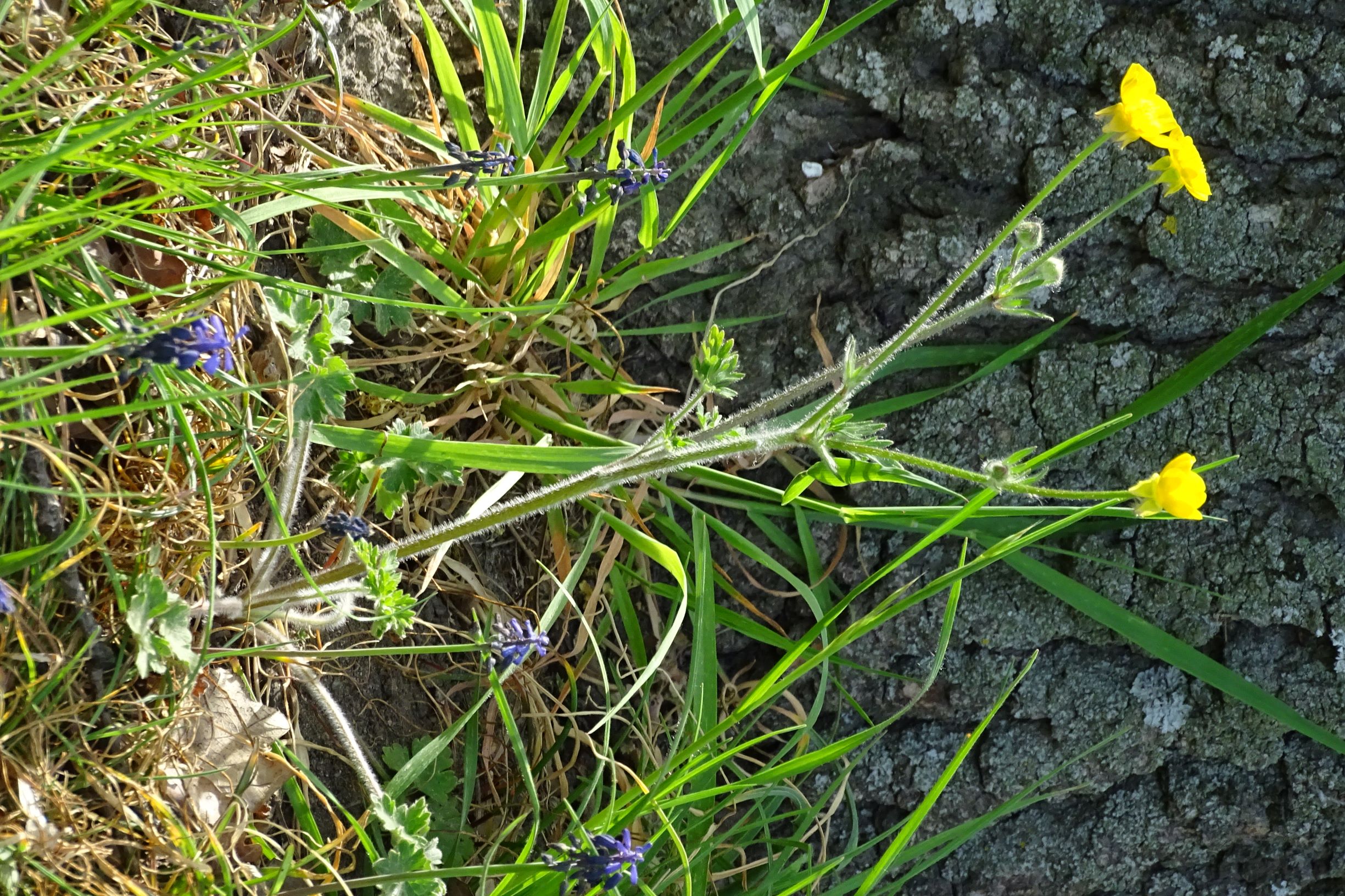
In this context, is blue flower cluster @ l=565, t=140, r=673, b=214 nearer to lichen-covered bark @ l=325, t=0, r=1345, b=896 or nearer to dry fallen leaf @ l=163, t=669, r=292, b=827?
lichen-covered bark @ l=325, t=0, r=1345, b=896

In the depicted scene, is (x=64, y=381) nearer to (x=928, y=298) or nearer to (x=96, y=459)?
(x=96, y=459)

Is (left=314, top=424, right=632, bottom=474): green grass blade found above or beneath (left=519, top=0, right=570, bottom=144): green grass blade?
beneath

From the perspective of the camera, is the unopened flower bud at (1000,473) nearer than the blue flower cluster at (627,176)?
Yes

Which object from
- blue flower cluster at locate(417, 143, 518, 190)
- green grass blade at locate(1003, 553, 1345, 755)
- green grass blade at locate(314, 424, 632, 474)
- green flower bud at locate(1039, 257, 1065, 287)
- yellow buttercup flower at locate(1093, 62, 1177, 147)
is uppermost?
yellow buttercup flower at locate(1093, 62, 1177, 147)

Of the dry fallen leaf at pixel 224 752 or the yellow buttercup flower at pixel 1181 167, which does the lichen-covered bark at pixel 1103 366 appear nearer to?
the yellow buttercup flower at pixel 1181 167

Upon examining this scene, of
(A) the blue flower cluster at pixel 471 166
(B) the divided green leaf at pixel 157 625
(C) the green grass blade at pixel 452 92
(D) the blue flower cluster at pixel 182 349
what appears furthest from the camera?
(C) the green grass blade at pixel 452 92

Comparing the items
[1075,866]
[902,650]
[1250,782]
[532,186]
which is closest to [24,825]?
[532,186]

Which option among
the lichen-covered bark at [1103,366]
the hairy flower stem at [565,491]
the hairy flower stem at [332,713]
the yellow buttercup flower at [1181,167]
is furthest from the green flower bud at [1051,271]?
the hairy flower stem at [332,713]

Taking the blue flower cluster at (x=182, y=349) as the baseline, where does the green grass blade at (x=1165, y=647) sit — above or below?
below

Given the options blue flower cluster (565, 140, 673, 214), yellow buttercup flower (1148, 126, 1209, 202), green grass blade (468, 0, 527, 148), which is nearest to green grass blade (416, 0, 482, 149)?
green grass blade (468, 0, 527, 148)
